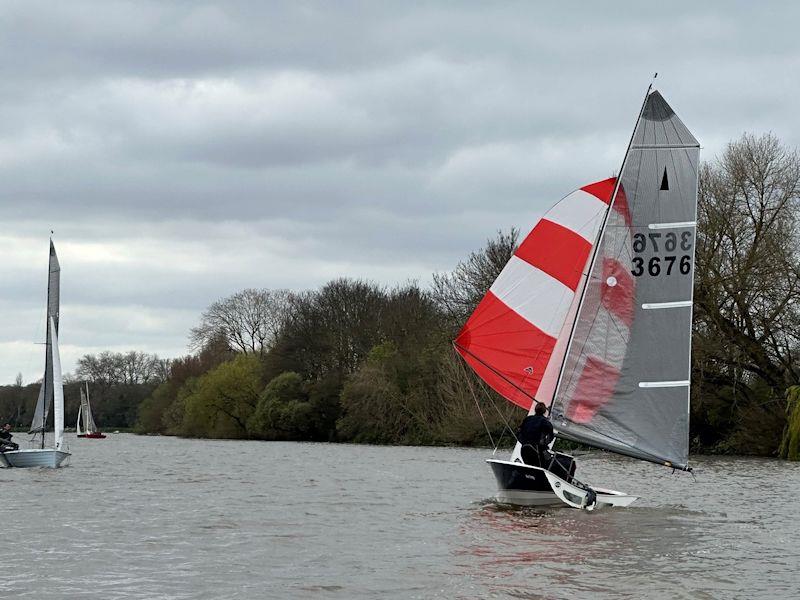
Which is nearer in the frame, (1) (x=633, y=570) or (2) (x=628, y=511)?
(1) (x=633, y=570)

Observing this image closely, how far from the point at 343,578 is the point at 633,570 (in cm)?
302

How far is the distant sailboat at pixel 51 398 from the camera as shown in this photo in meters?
29.9

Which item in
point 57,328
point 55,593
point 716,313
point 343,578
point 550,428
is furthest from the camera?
point 716,313

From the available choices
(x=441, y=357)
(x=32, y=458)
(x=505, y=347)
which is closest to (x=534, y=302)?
(x=505, y=347)

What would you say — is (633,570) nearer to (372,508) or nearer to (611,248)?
(611,248)

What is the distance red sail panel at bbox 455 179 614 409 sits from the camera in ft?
59.9

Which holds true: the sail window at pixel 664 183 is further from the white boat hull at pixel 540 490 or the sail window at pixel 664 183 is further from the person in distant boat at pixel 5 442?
the person in distant boat at pixel 5 442

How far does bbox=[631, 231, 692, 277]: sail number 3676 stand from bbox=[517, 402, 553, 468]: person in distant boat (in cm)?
263

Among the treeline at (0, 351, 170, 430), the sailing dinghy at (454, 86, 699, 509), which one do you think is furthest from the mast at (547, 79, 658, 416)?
the treeline at (0, 351, 170, 430)

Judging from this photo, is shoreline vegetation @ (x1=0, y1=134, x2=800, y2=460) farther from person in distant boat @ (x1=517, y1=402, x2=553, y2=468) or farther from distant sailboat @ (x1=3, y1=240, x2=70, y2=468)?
distant sailboat @ (x1=3, y1=240, x2=70, y2=468)

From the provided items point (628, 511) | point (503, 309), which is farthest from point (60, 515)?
point (628, 511)

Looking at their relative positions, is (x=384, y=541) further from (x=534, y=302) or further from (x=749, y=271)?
(x=749, y=271)

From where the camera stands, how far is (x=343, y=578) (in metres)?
11.9

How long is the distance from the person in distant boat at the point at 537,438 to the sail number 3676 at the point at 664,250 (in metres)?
2.63
